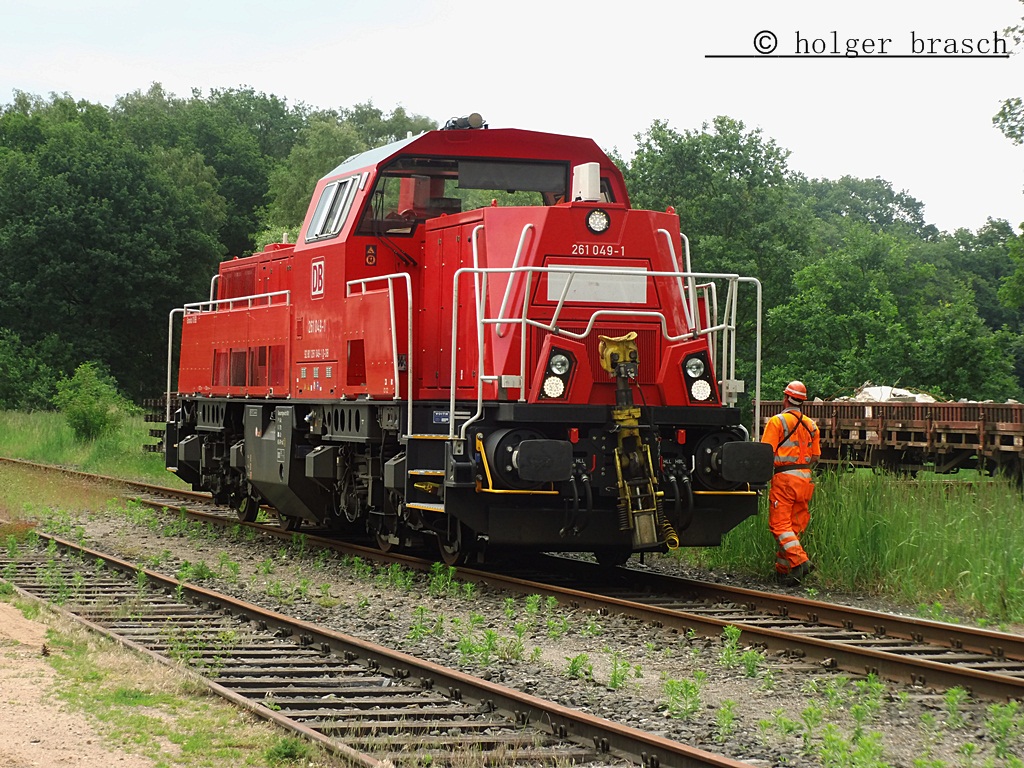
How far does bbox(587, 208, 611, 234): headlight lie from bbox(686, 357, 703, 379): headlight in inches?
50.6

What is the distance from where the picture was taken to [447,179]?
11.5 metres

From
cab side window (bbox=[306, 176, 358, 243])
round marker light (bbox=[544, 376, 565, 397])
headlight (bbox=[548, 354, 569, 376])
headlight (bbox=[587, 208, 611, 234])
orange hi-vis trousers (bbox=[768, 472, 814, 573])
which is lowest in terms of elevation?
orange hi-vis trousers (bbox=[768, 472, 814, 573])

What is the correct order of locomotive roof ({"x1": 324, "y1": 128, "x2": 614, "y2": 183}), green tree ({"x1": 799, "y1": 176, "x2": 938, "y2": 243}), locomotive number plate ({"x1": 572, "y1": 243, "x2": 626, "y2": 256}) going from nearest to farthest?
locomotive number plate ({"x1": 572, "y1": 243, "x2": 626, "y2": 256}), locomotive roof ({"x1": 324, "y1": 128, "x2": 614, "y2": 183}), green tree ({"x1": 799, "y1": 176, "x2": 938, "y2": 243})

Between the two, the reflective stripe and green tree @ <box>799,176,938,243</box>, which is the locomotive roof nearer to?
the reflective stripe

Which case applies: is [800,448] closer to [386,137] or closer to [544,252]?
[544,252]

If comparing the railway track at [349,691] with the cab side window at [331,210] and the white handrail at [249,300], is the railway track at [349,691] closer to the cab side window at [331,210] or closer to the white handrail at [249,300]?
the cab side window at [331,210]

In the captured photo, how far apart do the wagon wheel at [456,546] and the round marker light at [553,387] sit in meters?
1.54

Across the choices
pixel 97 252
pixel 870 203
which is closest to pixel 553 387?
pixel 97 252

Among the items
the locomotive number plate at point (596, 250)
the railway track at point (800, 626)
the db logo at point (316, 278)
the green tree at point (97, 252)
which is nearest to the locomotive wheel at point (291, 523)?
the railway track at point (800, 626)

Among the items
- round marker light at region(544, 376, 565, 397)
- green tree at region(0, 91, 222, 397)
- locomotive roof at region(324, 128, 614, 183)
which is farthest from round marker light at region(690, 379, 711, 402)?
green tree at region(0, 91, 222, 397)

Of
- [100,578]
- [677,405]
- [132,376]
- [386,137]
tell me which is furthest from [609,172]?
[386,137]

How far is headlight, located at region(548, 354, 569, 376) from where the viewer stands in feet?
32.0

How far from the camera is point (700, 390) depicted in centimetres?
1027

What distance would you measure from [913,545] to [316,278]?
594 centimetres
